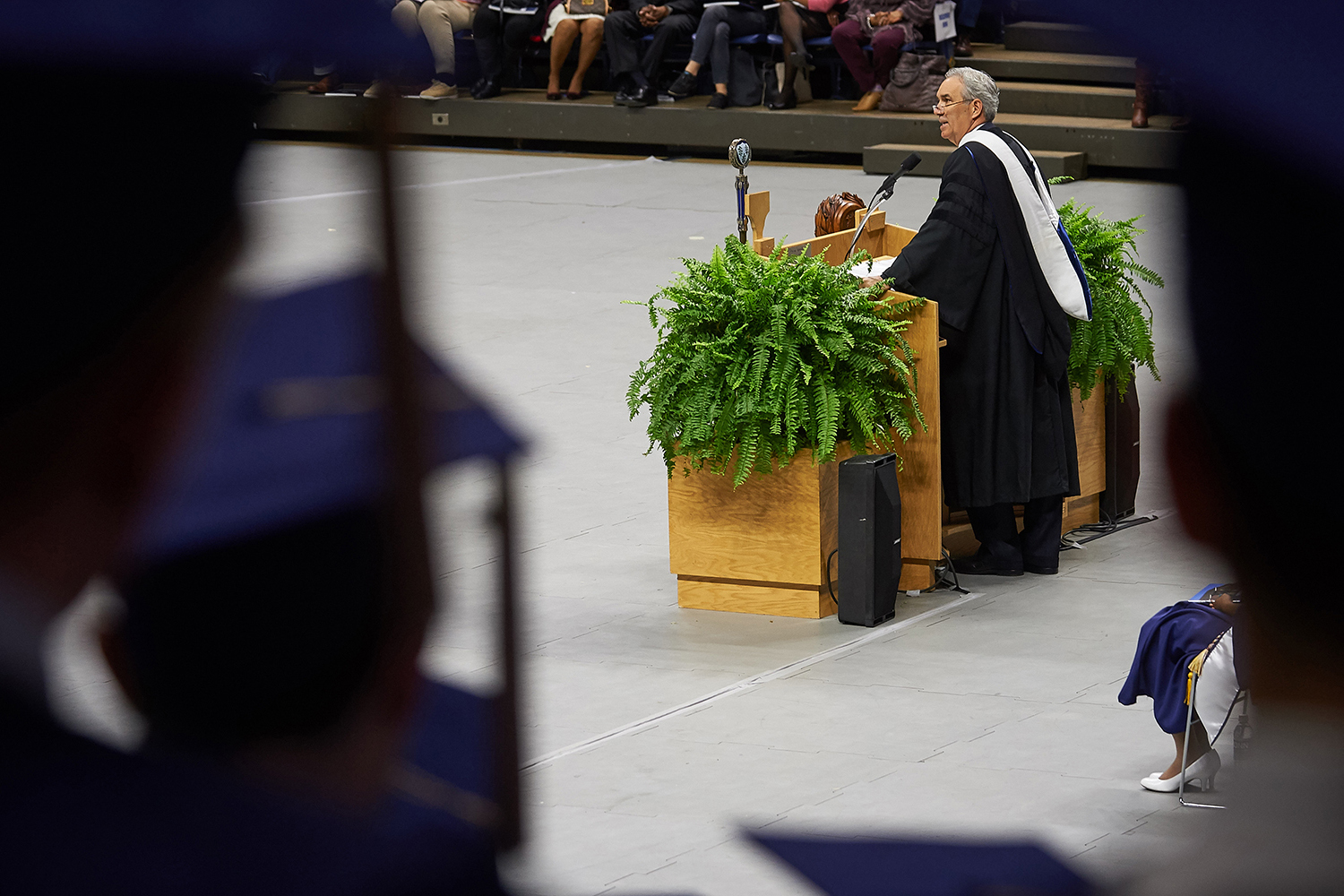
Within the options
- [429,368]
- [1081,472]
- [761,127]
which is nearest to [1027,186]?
[1081,472]

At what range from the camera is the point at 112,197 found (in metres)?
0.71

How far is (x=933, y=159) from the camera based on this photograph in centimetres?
1397

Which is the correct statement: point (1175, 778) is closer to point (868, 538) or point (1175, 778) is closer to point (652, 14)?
point (868, 538)

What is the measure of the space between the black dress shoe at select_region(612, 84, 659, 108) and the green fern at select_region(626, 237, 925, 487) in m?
10.7

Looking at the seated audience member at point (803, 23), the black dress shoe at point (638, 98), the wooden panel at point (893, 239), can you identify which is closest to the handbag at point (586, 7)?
the black dress shoe at point (638, 98)

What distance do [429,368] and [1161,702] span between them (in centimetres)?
338

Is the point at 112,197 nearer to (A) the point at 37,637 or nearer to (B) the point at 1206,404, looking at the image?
(A) the point at 37,637

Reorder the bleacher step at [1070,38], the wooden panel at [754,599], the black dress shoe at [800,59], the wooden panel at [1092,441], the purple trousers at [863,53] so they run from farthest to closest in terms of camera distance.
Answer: the black dress shoe at [800,59] < the purple trousers at [863,53] < the wooden panel at [1092,441] < the wooden panel at [754,599] < the bleacher step at [1070,38]

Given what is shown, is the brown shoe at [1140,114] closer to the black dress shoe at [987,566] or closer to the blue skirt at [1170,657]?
the blue skirt at [1170,657]

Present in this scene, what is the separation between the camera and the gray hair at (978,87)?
5.34 m

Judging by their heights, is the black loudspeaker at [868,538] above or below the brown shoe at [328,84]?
below

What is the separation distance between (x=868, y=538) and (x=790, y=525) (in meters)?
0.25

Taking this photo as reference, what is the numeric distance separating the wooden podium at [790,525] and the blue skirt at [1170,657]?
139 centimetres

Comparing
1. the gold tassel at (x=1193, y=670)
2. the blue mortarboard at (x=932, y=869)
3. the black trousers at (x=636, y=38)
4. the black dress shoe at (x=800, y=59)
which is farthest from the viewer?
the black trousers at (x=636, y=38)
